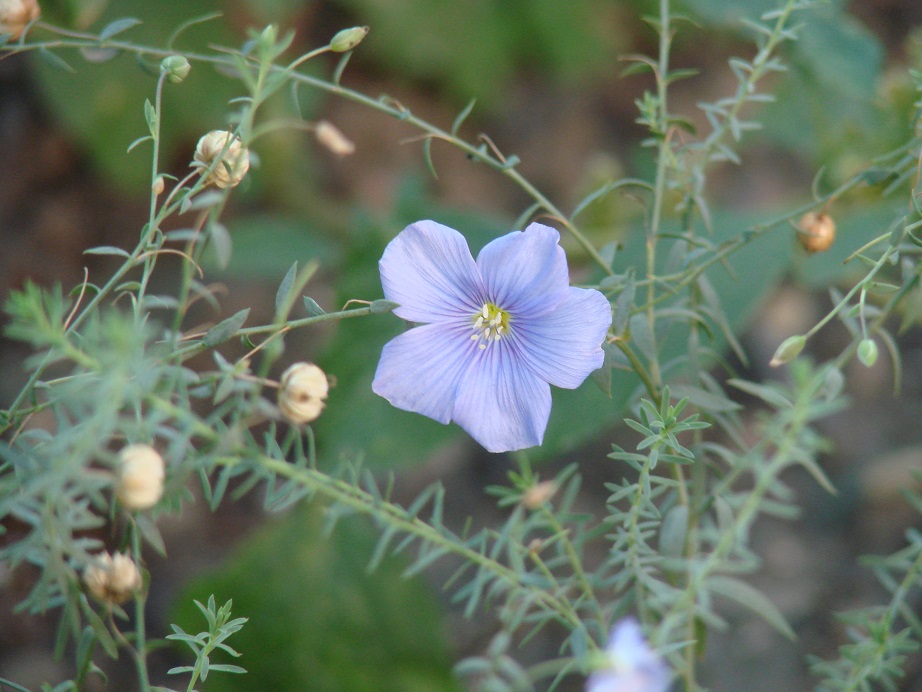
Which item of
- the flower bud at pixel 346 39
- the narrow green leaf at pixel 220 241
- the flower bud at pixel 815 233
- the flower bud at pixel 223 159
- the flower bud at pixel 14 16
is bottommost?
the narrow green leaf at pixel 220 241

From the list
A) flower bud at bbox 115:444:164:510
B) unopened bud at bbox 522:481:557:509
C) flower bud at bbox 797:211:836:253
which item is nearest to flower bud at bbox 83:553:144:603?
flower bud at bbox 115:444:164:510

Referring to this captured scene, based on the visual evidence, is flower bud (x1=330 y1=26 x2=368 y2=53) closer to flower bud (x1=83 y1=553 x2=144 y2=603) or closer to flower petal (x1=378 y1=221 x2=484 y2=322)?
flower petal (x1=378 y1=221 x2=484 y2=322)

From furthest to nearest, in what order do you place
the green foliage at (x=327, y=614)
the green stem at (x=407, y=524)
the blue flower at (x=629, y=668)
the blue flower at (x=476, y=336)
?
the green foliage at (x=327, y=614), the blue flower at (x=476, y=336), the green stem at (x=407, y=524), the blue flower at (x=629, y=668)

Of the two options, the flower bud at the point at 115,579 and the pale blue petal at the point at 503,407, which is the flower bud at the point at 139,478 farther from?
the pale blue petal at the point at 503,407

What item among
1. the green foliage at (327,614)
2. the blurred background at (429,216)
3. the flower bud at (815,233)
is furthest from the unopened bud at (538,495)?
the green foliage at (327,614)

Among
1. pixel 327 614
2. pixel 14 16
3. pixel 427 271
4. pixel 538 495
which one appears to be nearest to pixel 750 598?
pixel 538 495

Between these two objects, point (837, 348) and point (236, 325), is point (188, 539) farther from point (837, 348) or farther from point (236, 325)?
point (837, 348)

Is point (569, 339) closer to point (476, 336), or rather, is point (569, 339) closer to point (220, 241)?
point (476, 336)
